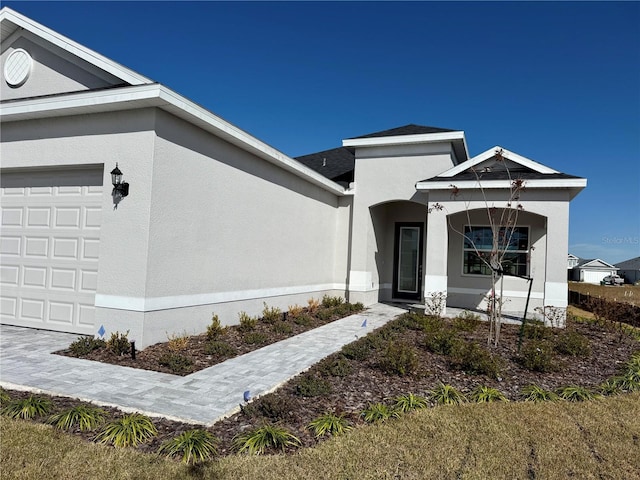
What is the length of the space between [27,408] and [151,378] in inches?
56.1

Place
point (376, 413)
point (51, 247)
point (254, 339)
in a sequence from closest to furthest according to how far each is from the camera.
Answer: point (376, 413), point (254, 339), point (51, 247)

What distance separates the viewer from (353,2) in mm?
10320

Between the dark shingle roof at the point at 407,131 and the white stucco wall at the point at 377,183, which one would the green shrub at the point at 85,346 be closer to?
the white stucco wall at the point at 377,183

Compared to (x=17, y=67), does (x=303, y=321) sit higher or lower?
lower

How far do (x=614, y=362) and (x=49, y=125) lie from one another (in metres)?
11.0

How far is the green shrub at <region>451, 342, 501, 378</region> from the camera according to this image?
562cm

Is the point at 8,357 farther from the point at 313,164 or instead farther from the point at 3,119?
the point at 313,164

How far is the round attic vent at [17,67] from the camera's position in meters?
7.89

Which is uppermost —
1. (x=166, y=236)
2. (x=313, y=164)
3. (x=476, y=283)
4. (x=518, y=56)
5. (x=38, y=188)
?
(x=518, y=56)

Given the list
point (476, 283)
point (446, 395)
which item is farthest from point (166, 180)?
point (476, 283)

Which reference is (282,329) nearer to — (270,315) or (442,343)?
(270,315)

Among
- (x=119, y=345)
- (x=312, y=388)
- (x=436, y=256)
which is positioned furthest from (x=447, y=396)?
(x=436, y=256)

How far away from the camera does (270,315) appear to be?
30.1 feet

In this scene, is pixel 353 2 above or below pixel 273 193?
above
